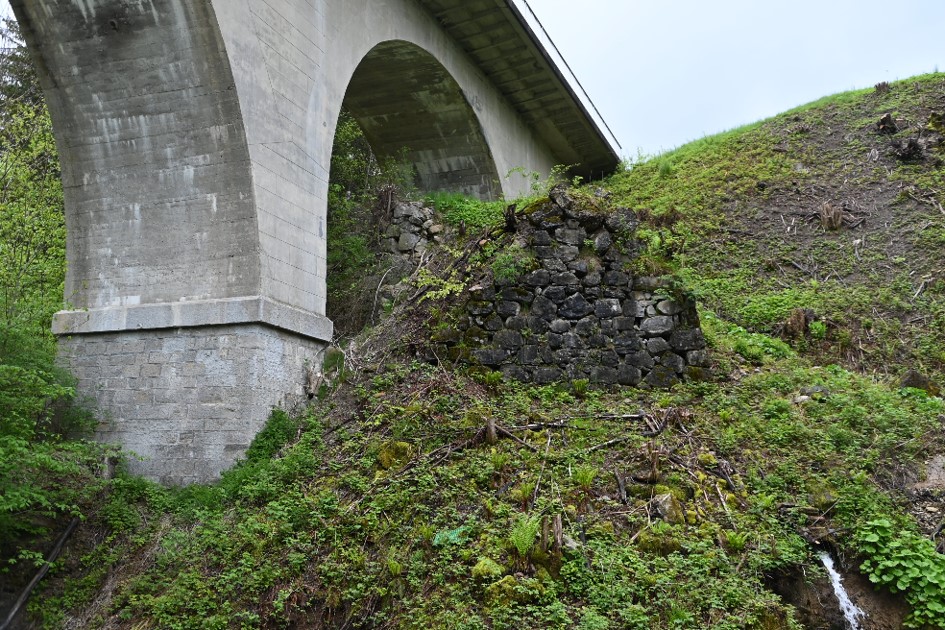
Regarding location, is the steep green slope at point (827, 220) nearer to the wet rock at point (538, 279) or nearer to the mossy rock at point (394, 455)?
the wet rock at point (538, 279)

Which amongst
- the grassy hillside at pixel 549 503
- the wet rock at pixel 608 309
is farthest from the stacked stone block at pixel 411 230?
the wet rock at pixel 608 309

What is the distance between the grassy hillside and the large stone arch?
486 cm

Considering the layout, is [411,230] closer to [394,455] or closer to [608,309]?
[608,309]

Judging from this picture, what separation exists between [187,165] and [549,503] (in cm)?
536

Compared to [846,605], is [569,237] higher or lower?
higher

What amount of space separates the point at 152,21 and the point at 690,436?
22.5 ft

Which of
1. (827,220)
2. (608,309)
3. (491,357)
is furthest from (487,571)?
(827,220)

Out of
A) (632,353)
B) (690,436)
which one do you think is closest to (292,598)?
(690,436)

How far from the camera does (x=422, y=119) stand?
46.5ft

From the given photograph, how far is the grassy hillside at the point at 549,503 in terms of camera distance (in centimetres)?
505

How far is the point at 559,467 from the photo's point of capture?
20.4 ft

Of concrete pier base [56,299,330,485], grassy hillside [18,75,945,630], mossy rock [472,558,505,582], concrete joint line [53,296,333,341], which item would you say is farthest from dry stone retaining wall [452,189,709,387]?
mossy rock [472,558,505,582]

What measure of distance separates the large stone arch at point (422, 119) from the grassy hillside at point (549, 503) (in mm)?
4863

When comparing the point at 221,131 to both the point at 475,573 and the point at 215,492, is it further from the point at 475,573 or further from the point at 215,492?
the point at 475,573
